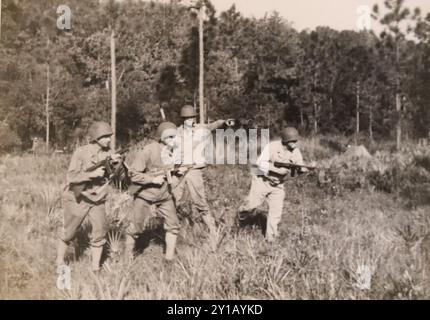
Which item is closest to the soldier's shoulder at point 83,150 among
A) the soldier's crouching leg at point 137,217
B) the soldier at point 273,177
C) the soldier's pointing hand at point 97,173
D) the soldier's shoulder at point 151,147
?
the soldier's pointing hand at point 97,173

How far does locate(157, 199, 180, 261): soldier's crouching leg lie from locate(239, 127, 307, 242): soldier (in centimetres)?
137

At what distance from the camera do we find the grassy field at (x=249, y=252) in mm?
5113

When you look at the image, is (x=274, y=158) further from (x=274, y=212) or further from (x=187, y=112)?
(x=187, y=112)

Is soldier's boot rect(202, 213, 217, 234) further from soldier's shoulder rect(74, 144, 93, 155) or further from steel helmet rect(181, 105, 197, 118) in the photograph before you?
soldier's shoulder rect(74, 144, 93, 155)

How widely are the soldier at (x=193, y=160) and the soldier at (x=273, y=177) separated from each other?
0.68 m

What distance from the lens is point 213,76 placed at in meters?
23.9

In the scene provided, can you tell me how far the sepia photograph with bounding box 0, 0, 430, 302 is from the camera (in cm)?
530

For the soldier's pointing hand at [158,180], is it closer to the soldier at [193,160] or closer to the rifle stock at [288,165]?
the soldier at [193,160]

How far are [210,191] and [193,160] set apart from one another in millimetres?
2884

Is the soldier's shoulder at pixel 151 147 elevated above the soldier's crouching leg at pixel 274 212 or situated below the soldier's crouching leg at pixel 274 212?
A: above

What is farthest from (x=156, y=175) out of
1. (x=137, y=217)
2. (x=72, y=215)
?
(x=72, y=215)
